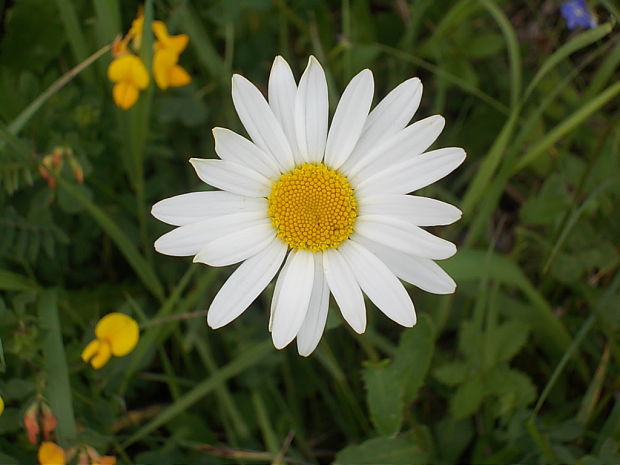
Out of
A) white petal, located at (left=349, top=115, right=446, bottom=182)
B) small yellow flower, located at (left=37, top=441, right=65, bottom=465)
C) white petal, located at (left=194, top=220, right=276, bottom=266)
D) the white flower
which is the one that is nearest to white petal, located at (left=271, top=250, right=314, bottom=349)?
the white flower

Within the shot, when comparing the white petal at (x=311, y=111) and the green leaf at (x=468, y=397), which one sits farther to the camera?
the green leaf at (x=468, y=397)

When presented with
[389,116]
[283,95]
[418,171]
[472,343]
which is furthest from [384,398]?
[283,95]

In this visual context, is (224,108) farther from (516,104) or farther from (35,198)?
(516,104)

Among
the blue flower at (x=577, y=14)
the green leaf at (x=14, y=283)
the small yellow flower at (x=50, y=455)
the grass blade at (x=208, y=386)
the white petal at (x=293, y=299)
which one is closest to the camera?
the white petal at (x=293, y=299)

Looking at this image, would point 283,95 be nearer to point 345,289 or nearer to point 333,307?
point 345,289

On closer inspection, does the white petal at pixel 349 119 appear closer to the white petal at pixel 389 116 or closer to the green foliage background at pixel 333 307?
the white petal at pixel 389 116

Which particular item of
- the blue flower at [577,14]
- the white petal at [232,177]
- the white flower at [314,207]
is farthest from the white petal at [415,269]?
the blue flower at [577,14]
